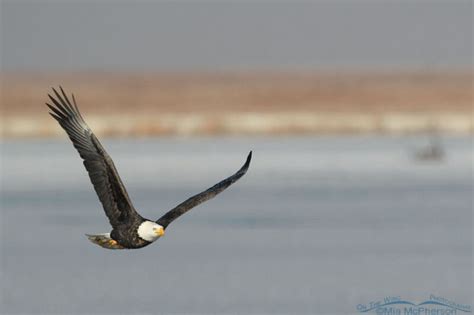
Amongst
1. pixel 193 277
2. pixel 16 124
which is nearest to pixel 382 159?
pixel 193 277

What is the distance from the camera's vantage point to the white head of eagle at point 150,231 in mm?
8727

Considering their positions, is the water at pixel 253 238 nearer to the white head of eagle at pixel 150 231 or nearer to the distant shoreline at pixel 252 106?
the white head of eagle at pixel 150 231

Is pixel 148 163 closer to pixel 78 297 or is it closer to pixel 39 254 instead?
pixel 39 254

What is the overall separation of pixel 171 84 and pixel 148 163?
4046 centimetres

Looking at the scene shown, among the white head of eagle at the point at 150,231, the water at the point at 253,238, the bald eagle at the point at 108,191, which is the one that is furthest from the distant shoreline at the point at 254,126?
the white head of eagle at the point at 150,231

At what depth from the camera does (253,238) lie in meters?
11.7

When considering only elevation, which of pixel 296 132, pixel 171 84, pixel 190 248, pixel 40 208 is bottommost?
pixel 190 248

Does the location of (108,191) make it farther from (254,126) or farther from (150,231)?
(254,126)

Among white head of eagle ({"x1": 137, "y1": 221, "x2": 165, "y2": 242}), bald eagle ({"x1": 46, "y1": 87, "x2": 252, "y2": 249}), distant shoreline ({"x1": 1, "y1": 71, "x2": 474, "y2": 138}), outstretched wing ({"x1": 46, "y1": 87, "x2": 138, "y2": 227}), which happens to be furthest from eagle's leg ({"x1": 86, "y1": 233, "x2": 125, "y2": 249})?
distant shoreline ({"x1": 1, "y1": 71, "x2": 474, "y2": 138})

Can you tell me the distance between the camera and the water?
30.0 ft

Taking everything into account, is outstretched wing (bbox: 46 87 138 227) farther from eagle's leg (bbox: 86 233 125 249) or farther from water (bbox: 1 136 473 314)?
water (bbox: 1 136 473 314)

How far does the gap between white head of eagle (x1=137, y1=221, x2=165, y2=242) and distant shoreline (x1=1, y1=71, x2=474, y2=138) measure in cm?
1530

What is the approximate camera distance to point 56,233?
12086mm

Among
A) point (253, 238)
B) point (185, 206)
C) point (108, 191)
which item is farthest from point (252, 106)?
point (108, 191)
